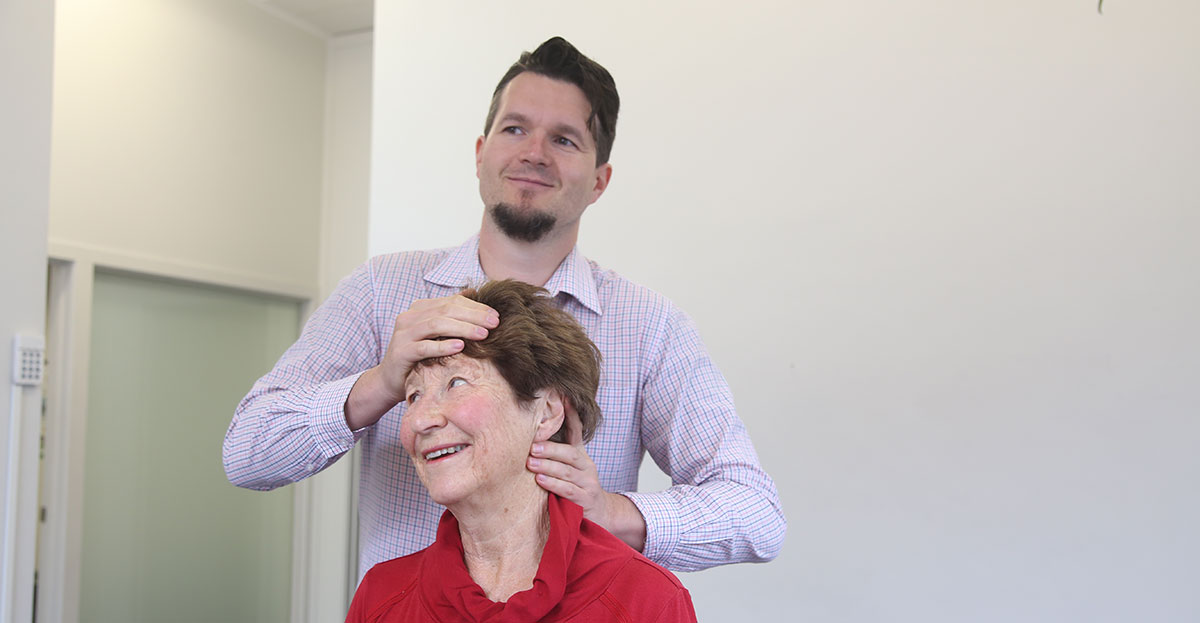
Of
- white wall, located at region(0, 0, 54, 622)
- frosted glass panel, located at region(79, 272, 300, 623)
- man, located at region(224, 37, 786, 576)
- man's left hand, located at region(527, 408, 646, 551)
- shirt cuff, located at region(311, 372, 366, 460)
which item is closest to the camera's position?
man's left hand, located at region(527, 408, 646, 551)

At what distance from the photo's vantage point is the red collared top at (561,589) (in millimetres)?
1184

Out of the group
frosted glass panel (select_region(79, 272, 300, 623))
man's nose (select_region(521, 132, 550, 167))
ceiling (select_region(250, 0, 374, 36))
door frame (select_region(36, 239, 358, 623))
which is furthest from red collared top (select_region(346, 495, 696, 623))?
ceiling (select_region(250, 0, 374, 36))

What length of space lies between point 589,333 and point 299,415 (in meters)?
0.59

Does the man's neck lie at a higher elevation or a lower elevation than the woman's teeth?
higher

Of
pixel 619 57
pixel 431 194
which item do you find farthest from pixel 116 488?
pixel 619 57

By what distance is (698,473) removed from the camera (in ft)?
5.57

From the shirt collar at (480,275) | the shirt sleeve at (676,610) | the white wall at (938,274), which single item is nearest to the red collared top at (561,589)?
the shirt sleeve at (676,610)

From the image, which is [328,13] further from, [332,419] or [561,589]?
[561,589]

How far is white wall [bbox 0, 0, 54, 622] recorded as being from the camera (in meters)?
3.06

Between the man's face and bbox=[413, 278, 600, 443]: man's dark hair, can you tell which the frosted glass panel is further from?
bbox=[413, 278, 600, 443]: man's dark hair

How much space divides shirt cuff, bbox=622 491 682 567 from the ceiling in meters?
4.33

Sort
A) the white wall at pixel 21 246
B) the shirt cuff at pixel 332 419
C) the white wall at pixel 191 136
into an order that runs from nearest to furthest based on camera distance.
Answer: the shirt cuff at pixel 332 419
the white wall at pixel 21 246
the white wall at pixel 191 136

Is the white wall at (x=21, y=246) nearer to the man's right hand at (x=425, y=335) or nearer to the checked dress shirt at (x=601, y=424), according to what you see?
the checked dress shirt at (x=601, y=424)

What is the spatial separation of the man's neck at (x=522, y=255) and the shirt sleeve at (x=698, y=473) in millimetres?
248
